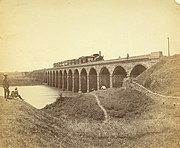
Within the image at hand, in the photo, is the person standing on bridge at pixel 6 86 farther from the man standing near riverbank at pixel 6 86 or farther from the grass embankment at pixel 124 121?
the grass embankment at pixel 124 121

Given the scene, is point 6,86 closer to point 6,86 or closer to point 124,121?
point 6,86

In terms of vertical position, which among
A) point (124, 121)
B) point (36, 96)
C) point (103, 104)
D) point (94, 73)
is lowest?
point (124, 121)

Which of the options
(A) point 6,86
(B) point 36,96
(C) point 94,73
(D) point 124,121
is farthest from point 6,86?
(C) point 94,73

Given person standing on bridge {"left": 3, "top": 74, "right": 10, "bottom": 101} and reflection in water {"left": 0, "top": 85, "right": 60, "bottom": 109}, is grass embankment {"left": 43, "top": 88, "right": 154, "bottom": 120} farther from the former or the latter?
person standing on bridge {"left": 3, "top": 74, "right": 10, "bottom": 101}

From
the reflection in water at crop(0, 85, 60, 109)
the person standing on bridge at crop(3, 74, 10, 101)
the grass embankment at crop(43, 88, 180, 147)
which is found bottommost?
the grass embankment at crop(43, 88, 180, 147)

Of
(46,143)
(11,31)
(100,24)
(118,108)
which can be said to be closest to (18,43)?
(11,31)

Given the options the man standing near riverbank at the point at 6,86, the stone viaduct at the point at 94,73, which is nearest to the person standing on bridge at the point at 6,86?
the man standing near riverbank at the point at 6,86

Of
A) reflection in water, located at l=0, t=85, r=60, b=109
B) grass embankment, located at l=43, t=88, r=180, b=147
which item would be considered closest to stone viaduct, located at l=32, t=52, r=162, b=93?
reflection in water, located at l=0, t=85, r=60, b=109

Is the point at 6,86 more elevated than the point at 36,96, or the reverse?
the point at 6,86
